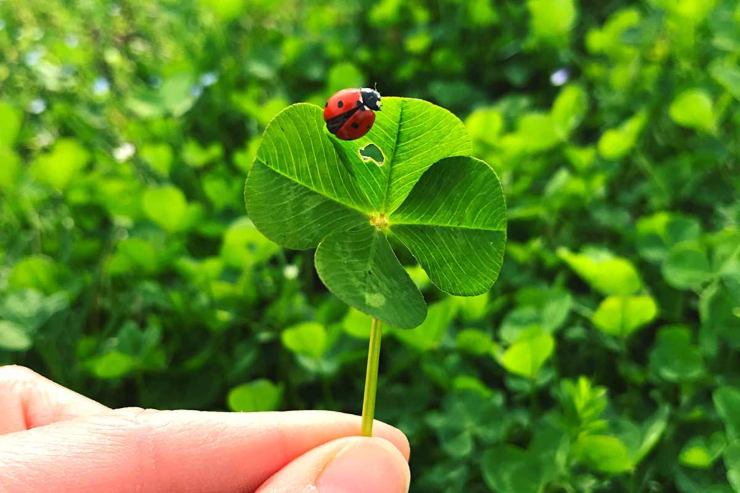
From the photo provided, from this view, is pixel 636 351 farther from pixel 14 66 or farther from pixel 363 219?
pixel 14 66

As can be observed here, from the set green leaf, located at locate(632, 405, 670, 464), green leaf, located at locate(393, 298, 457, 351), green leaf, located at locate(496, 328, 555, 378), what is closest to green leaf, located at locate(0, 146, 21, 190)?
green leaf, located at locate(393, 298, 457, 351)

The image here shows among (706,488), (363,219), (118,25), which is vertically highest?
(118,25)

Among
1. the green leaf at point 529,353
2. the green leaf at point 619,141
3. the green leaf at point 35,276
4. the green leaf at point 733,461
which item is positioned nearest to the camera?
the green leaf at point 733,461

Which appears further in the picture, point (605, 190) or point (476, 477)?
point (605, 190)

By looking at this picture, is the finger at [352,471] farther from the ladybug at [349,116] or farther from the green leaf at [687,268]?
the green leaf at [687,268]

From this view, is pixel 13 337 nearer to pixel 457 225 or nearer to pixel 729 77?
pixel 457 225

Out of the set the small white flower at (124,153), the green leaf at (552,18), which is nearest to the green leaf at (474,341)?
the small white flower at (124,153)

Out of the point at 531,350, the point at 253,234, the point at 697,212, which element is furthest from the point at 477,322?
the point at 697,212
